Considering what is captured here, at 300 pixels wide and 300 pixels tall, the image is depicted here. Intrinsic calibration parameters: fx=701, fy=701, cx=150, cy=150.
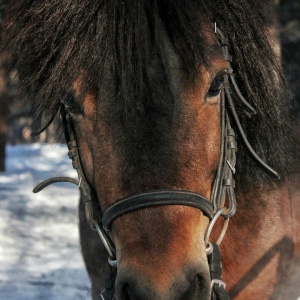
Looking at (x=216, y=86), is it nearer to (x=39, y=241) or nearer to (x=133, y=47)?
(x=133, y=47)

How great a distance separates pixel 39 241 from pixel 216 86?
4565 millimetres

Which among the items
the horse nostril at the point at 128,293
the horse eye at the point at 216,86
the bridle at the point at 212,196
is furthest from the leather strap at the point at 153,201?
the horse eye at the point at 216,86

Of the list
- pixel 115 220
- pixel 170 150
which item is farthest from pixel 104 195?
pixel 170 150

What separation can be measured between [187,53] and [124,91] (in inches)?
11.0

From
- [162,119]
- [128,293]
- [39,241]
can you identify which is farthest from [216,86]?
[39,241]

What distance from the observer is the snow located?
18.0 ft

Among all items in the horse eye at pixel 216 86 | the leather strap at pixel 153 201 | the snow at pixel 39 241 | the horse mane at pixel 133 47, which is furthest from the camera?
the snow at pixel 39 241

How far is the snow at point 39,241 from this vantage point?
5.50 meters

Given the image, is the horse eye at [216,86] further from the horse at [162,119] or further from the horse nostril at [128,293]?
the horse nostril at [128,293]

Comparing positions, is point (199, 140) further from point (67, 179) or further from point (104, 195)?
point (67, 179)

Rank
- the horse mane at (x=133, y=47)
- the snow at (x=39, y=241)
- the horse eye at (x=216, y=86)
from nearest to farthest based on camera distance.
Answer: the horse mane at (x=133, y=47), the horse eye at (x=216, y=86), the snow at (x=39, y=241)

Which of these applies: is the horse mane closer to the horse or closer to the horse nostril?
the horse

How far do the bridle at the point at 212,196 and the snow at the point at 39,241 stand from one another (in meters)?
1.94

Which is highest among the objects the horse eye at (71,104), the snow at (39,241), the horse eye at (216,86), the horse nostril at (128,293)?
the horse eye at (216,86)
